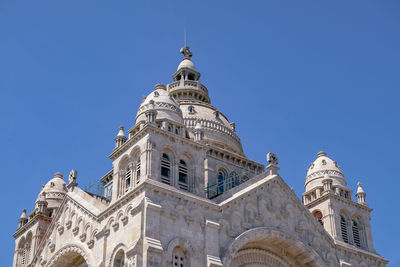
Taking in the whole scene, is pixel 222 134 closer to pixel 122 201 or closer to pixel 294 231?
pixel 294 231

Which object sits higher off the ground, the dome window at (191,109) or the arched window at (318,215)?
the dome window at (191,109)

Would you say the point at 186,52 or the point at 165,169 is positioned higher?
the point at 186,52

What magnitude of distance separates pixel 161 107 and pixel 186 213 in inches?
379

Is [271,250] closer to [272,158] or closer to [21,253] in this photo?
A: [272,158]

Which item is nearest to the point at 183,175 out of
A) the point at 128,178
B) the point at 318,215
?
the point at 128,178

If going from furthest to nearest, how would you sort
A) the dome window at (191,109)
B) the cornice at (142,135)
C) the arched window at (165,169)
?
1. the dome window at (191,109)
2. the cornice at (142,135)
3. the arched window at (165,169)

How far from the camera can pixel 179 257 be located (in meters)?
48.3

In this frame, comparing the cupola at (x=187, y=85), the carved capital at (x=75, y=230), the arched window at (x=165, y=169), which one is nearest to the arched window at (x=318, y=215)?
the arched window at (x=165, y=169)

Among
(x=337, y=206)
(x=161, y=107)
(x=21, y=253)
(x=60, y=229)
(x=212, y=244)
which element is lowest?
(x=212, y=244)

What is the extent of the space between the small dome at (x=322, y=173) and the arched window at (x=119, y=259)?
22710 mm

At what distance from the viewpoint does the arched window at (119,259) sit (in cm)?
4875

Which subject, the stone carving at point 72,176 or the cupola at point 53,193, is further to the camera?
the cupola at point 53,193

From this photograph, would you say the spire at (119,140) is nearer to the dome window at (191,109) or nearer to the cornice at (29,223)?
the cornice at (29,223)

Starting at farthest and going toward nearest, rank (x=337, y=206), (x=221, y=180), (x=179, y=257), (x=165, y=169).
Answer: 1. (x=221, y=180)
2. (x=337, y=206)
3. (x=165, y=169)
4. (x=179, y=257)
